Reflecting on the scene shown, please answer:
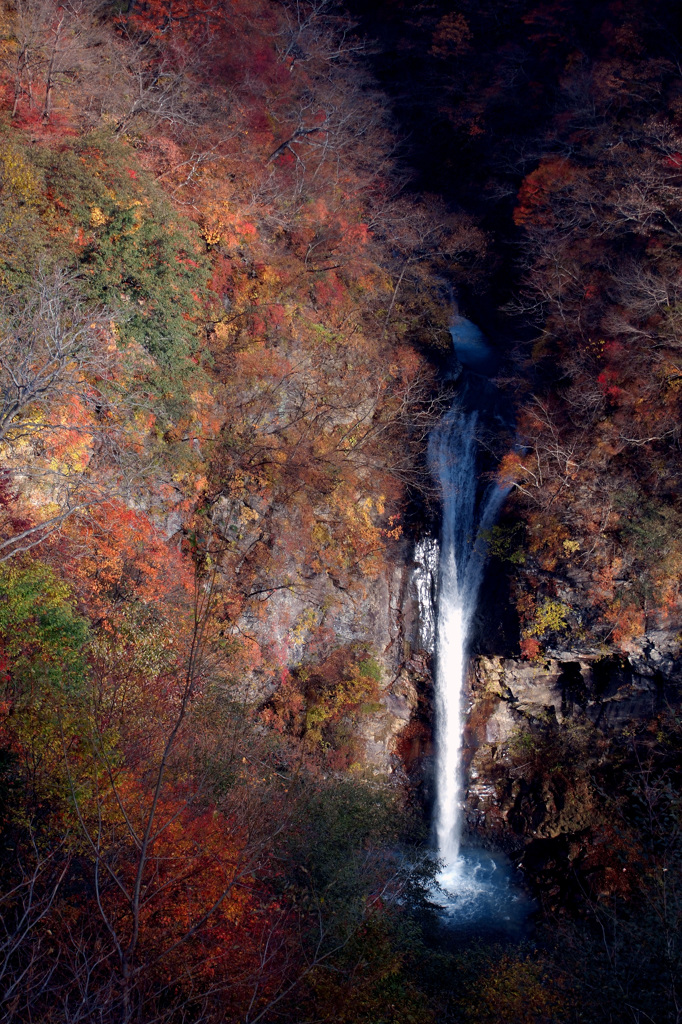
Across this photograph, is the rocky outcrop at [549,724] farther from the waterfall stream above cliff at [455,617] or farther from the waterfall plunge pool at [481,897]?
the waterfall plunge pool at [481,897]

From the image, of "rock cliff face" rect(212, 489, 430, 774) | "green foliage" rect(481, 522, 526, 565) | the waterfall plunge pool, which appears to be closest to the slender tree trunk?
"rock cliff face" rect(212, 489, 430, 774)

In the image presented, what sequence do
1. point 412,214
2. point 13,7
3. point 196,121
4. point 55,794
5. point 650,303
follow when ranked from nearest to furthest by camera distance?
point 55,794
point 13,7
point 650,303
point 196,121
point 412,214

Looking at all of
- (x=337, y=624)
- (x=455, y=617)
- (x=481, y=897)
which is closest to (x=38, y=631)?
(x=337, y=624)

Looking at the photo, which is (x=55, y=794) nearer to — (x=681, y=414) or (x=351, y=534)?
(x=351, y=534)

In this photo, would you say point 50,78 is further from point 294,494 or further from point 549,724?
point 549,724

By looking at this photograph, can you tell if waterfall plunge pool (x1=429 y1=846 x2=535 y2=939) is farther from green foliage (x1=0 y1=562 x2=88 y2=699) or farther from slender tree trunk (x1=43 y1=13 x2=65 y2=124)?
slender tree trunk (x1=43 y1=13 x2=65 y2=124)

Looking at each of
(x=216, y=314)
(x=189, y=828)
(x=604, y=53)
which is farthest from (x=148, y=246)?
(x=604, y=53)
